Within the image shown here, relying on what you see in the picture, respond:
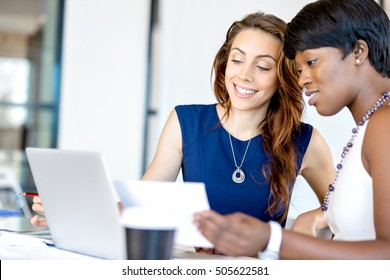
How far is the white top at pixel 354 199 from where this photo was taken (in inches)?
57.1

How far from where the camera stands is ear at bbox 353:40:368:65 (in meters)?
1.52

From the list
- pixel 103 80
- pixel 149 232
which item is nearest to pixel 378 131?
pixel 149 232

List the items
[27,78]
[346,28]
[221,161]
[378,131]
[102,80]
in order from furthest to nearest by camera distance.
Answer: [27,78]
[102,80]
[221,161]
[346,28]
[378,131]

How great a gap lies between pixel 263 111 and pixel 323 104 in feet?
3.24

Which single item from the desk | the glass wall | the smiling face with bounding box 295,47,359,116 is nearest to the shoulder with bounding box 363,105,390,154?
the smiling face with bounding box 295,47,359,116

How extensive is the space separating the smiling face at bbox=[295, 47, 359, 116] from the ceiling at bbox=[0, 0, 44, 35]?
539cm

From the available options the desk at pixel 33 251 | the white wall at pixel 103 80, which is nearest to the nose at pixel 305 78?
the desk at pixel 33 251

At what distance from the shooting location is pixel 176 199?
1.18 meters

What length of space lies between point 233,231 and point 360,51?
23.1 inches

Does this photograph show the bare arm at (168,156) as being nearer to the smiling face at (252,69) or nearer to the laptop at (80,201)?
the smiling face at (252,69)

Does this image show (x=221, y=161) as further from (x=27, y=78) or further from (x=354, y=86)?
(x=27, y=78)

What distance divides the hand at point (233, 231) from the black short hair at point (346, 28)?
52 cm

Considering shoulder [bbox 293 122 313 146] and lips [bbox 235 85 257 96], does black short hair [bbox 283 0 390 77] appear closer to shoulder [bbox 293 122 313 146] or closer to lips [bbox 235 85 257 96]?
lips [bbox 235 85 257 96]

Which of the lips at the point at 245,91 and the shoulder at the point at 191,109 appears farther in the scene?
the shoulder at the point at 191,109
